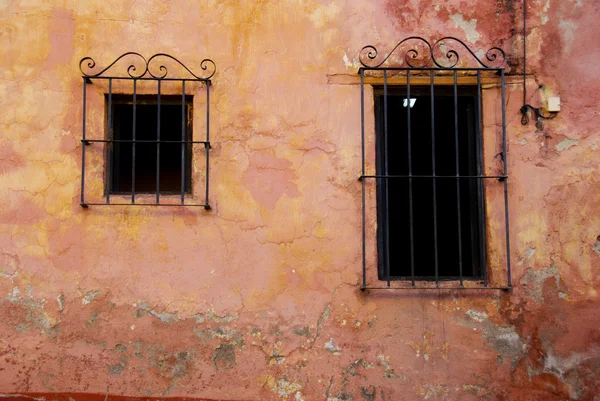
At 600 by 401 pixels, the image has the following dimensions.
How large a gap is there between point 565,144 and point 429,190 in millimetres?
901

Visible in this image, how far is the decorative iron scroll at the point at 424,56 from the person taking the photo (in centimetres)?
341

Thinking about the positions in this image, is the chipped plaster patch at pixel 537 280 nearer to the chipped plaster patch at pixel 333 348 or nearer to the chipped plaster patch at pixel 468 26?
the chipped plaster patch at pixel 333 348

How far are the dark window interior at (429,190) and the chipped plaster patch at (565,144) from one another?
0.51 meters

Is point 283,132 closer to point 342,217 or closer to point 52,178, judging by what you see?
point 342,217

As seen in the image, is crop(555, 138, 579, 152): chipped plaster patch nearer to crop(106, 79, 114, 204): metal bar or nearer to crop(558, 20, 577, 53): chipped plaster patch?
crop(558, 20, 577, 53): chipped plaster patch

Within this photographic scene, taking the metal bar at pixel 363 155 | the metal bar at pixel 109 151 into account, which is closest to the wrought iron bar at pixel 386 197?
the metal bar at pixel 363 155

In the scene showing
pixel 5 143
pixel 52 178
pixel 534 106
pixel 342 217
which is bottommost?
pixel 342 217

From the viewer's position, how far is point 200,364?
3.19 meters

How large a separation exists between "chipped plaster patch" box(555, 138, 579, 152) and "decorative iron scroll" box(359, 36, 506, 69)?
2.08 feet

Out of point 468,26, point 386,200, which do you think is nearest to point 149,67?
point 386,200

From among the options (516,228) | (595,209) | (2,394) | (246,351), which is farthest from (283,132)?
(2,394)

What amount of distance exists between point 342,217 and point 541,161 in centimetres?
133

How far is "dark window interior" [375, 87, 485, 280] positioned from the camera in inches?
134

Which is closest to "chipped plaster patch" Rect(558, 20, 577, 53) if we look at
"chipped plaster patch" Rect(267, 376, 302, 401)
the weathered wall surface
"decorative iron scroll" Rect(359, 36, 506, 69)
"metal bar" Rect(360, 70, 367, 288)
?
the weathered wall surface
